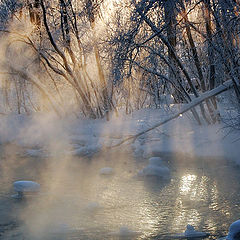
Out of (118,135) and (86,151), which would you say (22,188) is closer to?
(86,151)

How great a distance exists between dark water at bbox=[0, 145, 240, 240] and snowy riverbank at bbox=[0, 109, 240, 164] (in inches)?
32.4

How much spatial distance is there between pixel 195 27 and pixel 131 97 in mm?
5876

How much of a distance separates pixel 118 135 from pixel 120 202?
492cm

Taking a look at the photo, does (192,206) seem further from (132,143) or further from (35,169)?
(132,143)

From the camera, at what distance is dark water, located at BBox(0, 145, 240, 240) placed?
14.6ft

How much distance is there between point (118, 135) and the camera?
33.7 ft

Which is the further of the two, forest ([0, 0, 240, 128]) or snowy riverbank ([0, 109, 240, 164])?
forest ([0, 0, 240, 128])

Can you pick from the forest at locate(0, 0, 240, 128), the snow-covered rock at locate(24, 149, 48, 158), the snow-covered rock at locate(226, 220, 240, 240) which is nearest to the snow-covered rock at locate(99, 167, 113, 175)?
the snow-covered rock at locate(24, 149, 48, 158)

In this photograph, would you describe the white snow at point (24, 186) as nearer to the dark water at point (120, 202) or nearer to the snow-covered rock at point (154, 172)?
the dark water at point (120, 202)

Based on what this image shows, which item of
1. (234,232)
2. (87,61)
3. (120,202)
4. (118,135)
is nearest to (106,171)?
(120,202)

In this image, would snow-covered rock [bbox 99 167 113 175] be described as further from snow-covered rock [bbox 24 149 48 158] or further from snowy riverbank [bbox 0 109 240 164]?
snow-covered rock [bbox 24 149 48 158]

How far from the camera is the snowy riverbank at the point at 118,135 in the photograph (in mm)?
8445

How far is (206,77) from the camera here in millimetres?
9703

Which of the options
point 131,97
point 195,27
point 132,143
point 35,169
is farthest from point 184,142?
point 131,97
